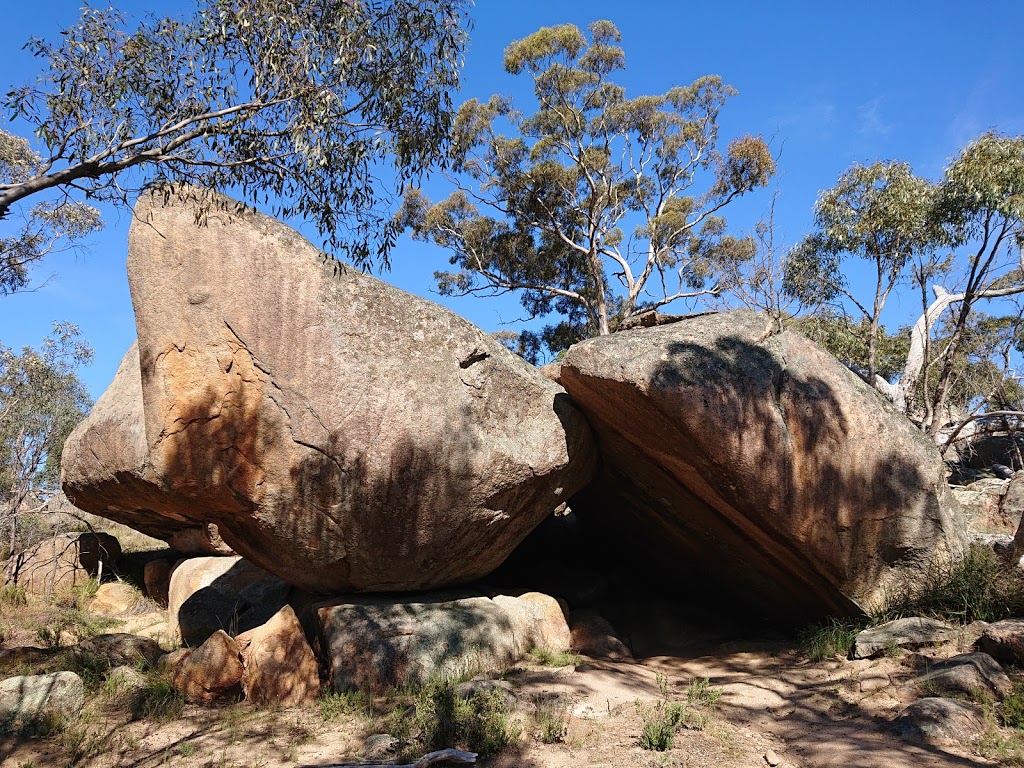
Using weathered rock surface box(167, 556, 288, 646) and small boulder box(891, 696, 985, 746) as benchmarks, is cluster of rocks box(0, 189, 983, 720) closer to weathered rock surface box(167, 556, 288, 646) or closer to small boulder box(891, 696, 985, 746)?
→ weathered rock surface box(167, 556, 288, 646)

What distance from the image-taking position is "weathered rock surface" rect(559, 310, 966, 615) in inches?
272

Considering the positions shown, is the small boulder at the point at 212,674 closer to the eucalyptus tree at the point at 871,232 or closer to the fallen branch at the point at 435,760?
the fallen branch at the point at 435,760

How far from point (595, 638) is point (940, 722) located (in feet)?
12.3

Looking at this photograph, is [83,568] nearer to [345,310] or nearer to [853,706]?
→ [345,310]

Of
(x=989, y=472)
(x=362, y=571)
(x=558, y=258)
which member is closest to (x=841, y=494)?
(x=362, y=571)

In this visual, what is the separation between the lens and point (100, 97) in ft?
20.0

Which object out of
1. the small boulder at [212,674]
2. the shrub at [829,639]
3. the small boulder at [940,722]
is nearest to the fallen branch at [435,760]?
the small boulder at [212,674]

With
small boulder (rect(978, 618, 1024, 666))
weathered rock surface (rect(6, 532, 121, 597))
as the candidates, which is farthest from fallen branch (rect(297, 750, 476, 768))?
weathered rock surface (rect(6, 532, 121, 597))

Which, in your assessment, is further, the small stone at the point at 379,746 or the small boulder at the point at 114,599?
the small boulder at the point at 114,599

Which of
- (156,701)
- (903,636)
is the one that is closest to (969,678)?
(903,636)

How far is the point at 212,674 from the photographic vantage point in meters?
6.48

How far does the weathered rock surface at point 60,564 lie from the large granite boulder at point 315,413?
5.55 meters

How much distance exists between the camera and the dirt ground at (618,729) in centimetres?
492

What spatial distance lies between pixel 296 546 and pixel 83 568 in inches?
286
